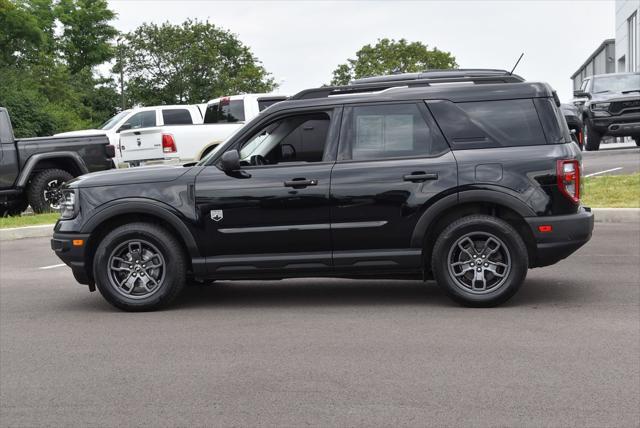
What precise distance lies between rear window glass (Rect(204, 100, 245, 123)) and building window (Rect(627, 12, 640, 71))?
3950cm

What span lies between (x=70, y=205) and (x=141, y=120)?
15952mm

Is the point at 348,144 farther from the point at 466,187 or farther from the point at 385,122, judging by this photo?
the point at 466,187

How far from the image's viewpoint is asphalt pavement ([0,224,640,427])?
500cm

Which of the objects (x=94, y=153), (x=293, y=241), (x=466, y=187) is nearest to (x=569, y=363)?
(x=466, y=187)

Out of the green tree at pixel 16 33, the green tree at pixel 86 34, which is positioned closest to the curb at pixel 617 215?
the green tree at pixel 16 33

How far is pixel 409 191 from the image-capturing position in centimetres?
769

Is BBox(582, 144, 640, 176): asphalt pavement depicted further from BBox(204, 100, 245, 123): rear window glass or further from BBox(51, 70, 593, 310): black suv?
BBox(51, 70, 593, 310): black suv

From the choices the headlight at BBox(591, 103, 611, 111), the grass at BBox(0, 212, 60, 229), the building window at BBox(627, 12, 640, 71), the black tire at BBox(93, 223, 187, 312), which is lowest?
the grass at BBox(0, 212, 60, 229)

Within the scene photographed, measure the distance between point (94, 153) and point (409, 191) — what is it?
35.0 feet

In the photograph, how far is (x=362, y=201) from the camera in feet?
25.3

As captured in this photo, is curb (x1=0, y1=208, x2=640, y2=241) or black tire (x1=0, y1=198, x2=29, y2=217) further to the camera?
black tire (x1=0, y1=198, x2=29, y2=217)

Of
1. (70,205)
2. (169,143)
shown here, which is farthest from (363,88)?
(169,143)

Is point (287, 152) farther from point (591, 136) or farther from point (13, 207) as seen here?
point (591, 136)

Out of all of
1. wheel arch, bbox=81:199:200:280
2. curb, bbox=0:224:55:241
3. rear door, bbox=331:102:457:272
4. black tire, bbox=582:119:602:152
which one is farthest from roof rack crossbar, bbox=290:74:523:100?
black tire, bbox=582:119:602:152
